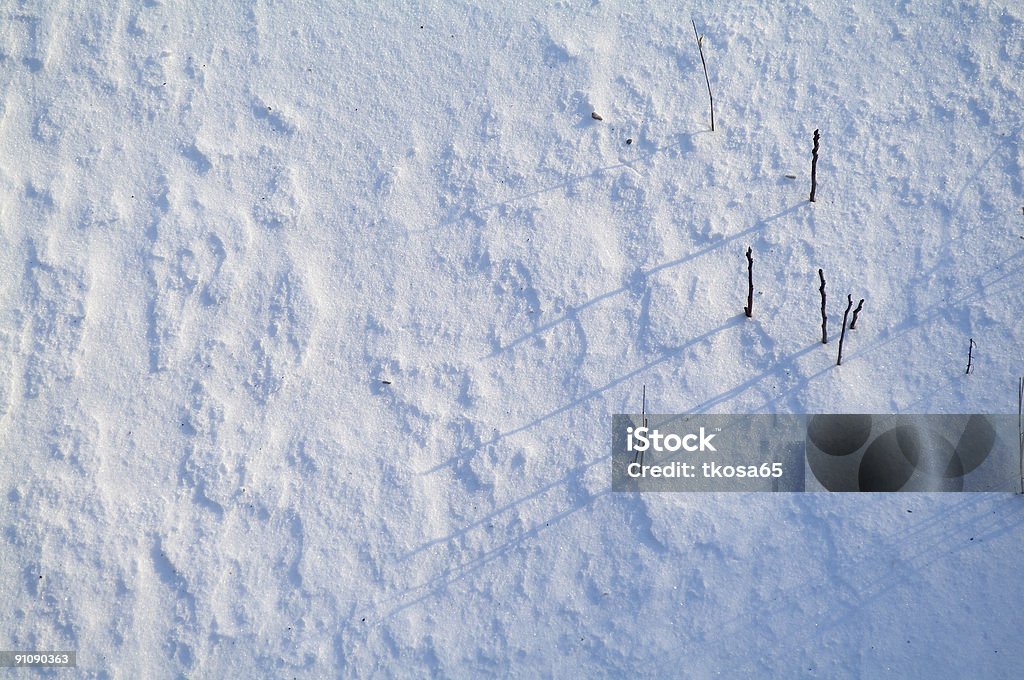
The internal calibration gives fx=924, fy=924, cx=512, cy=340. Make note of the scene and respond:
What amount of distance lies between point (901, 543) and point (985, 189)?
1.29 m

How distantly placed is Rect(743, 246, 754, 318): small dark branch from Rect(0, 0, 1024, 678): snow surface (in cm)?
3

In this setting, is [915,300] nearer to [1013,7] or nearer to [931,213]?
[931,213]

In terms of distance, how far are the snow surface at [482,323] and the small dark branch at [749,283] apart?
0.03 meters

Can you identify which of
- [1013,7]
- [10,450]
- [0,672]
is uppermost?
[1013,7]

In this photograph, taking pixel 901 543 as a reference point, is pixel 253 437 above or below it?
above

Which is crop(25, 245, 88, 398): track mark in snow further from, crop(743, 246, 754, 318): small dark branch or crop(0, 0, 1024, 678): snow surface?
crop(743, 246, 754, 318): small dark branch

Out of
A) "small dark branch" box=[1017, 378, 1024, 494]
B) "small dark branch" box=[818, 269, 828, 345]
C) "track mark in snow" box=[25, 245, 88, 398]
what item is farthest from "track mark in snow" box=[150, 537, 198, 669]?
"small dark branch" box=[1017, 378, 1024, 494]

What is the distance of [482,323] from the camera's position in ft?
10.6

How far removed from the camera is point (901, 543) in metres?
3.00

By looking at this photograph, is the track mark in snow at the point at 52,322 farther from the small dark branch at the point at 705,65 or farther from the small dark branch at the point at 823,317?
the small dark branch at the point at 823,317

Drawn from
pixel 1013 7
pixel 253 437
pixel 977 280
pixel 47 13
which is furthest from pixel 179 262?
pixel 1013 7

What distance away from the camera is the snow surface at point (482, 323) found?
118 inches

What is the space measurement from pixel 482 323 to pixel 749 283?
0.93m

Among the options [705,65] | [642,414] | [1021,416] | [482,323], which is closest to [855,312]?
[1021,416]
